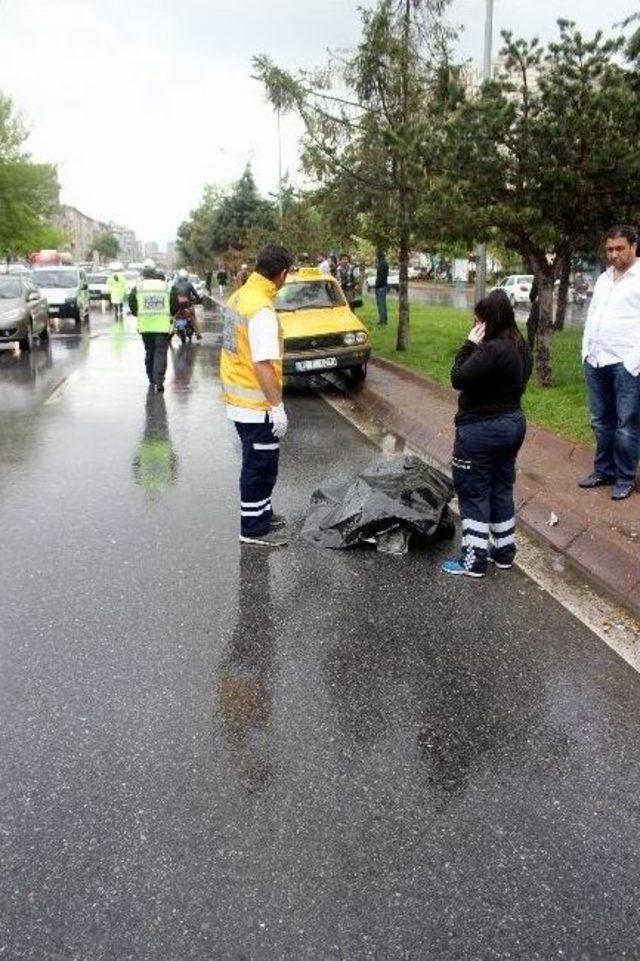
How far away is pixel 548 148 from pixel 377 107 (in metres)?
7.00

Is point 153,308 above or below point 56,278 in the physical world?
below

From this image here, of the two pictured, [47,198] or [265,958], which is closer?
A: [265,958]

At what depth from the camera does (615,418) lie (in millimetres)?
6379

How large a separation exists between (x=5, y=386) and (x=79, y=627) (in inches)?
372

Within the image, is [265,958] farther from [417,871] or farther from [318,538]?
[318,538]

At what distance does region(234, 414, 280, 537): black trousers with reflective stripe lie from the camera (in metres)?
5.42

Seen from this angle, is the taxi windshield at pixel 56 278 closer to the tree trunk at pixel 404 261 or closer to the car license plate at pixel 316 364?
the tree trunk at pixel 404 261

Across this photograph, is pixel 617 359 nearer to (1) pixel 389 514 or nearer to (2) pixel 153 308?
(1) pixel 389 514

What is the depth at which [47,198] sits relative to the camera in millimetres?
45750

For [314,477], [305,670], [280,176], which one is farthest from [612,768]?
[280,176]

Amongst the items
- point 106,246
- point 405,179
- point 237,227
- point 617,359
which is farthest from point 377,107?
point 106,246

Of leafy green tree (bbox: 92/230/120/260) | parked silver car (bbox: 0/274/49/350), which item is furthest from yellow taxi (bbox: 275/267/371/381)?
leafy green tree (bbox: 92/230/120/260)

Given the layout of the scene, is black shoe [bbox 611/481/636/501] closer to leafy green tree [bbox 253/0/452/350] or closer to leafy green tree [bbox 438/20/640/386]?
leafy green tree [bbox 438/20/640/386]

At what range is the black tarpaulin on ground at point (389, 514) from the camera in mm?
5324
